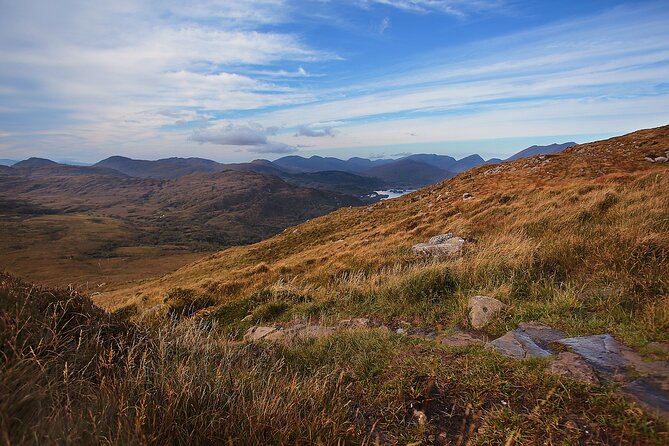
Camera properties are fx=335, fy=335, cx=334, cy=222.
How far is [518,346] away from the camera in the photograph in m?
4.10

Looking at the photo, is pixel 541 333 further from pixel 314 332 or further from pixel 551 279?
pixel 314 332

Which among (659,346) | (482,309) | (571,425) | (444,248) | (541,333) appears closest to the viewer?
(571,425)

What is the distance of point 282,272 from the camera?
51.5 ft

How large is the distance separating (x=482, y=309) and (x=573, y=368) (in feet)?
6.90

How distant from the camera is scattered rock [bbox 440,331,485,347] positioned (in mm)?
4395

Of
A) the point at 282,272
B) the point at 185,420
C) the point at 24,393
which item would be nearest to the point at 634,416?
the point at 185,420

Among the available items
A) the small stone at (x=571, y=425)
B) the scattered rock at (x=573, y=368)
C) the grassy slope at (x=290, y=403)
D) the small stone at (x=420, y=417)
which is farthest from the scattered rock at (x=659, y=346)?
the small stone at (x=420, y=417)

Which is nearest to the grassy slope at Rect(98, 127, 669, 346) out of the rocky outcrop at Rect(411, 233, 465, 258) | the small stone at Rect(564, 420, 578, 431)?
the rocky outcrop at Rect(411, 233, 465, 258)

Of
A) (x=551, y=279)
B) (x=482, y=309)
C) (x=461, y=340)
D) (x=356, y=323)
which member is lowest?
(x=356, y=323)

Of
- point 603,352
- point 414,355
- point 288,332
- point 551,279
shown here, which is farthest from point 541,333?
point 288,332

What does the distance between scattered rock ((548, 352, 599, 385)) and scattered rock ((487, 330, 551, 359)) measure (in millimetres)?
192

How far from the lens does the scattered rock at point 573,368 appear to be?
3.13 m

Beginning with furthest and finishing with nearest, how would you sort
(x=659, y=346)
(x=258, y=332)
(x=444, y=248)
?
(x=444, y=248)
(x=258, y=332)
(x=659, y=346)

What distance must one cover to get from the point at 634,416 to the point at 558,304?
2805 millimetres
